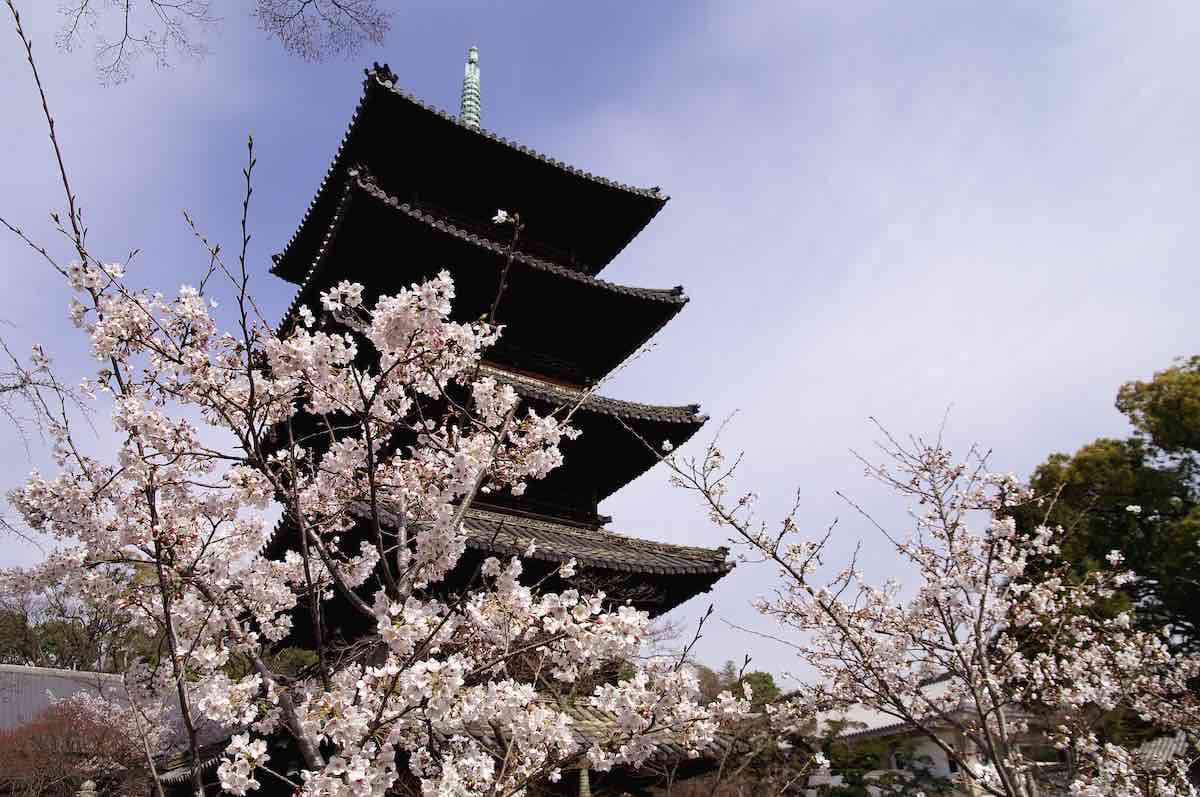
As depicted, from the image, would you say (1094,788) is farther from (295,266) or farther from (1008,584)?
(295,266)

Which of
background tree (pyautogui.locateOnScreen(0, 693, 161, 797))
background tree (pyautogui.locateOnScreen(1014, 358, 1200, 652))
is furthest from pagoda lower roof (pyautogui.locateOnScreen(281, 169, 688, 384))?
background tree (pyautogui.locateOnScreen(1014, 358, 1200, 652))

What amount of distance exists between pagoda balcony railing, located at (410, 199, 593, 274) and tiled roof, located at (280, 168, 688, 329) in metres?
0.84

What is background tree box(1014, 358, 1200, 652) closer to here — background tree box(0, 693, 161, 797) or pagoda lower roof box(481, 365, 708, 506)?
pagoda lower roof box(481, 365, 708, 506)

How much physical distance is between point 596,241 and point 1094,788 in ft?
35.5

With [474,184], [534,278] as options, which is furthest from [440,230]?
[474,184]

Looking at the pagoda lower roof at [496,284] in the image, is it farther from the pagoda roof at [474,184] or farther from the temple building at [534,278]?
the pagoda roof at [474,184]

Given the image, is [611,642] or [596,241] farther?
[596,241]

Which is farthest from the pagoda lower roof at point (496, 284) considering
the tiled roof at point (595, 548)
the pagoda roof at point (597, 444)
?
the tiled roof at point (595, 548)

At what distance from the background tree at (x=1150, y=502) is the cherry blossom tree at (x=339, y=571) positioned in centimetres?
1823

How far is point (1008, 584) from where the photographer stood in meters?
7.15

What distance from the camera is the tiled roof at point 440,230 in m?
9.55

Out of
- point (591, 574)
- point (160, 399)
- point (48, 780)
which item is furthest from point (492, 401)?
point (48, 780)

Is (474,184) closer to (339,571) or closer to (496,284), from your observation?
(496,284)

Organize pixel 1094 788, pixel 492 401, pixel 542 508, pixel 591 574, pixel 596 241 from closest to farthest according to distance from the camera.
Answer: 1. pixel 492 401
2. pixel 1094 788
3. pixel 591 574
4. pixel 542 508
5. pixel 596 241
